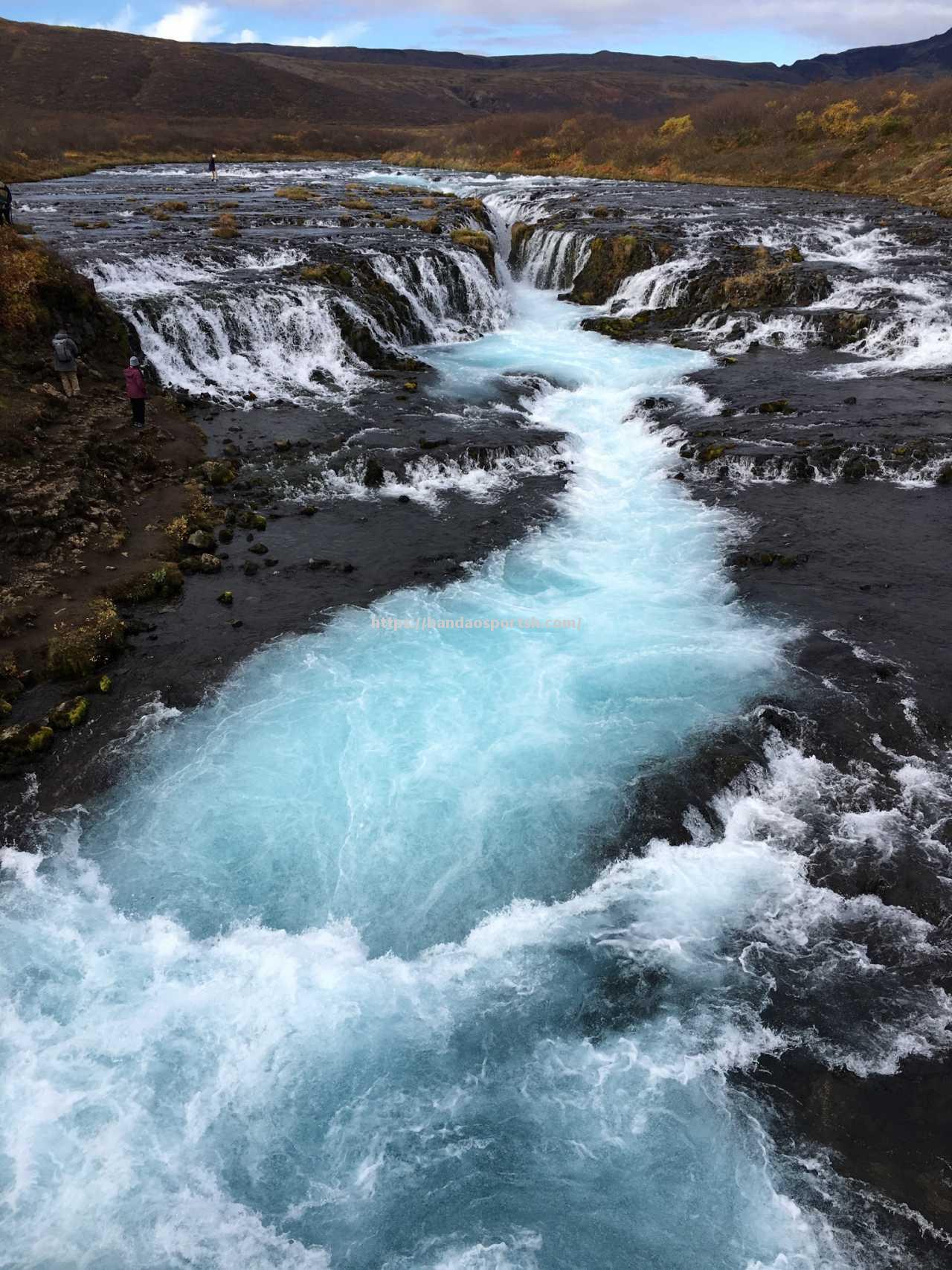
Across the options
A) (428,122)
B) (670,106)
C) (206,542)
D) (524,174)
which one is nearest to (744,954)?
(206,542)

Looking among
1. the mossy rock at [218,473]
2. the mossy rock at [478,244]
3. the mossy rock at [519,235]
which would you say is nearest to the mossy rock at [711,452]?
the mossy rock at [218,473]

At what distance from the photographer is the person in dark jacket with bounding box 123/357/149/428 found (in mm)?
22203

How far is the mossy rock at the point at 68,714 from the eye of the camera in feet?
45.9

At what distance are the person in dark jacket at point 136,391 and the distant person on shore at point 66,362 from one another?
1873mm

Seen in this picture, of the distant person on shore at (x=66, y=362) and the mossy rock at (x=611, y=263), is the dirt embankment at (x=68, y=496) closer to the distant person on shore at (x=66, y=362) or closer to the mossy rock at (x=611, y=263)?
the distant person on shore at (x=66, y=362)

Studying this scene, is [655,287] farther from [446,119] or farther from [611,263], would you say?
[446,119]

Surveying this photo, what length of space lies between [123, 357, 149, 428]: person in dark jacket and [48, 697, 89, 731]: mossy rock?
1193 centimetres

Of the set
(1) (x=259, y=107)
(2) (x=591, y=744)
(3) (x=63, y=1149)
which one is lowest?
(3) (x=63, y=1149)

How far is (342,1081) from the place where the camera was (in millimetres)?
9195

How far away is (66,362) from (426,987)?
2160cm

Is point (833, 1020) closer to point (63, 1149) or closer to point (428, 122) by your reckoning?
point (63, 1149)

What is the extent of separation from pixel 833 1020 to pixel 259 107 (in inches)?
6479

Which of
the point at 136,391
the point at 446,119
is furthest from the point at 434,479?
the point at 446,119

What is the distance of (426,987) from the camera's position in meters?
10.2
